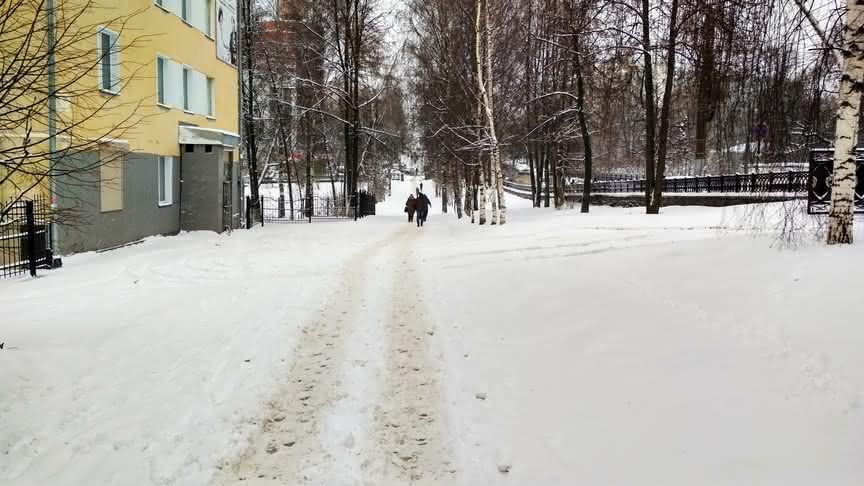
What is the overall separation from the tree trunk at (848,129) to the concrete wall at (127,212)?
13125mm

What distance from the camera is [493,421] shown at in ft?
16.8

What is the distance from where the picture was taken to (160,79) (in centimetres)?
1925

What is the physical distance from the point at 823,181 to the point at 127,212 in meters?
16.2

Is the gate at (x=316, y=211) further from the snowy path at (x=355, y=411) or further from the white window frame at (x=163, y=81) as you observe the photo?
the snowy path at (x=355, y=411)

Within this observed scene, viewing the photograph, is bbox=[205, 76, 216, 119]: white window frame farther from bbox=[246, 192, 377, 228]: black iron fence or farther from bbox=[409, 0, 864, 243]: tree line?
bbox=[409, 0, 864, 243]: tree line

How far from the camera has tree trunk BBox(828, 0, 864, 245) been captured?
6.92 meters

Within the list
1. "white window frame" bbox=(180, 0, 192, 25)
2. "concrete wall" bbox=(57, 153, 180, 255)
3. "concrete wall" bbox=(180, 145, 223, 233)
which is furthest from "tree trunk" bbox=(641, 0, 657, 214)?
"white window frame" bbox=(180, 0, 192, 25)

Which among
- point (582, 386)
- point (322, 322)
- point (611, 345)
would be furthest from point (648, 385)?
point (322, 322)

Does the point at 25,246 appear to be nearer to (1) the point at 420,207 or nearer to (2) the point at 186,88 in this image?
(2) the point at 186,88

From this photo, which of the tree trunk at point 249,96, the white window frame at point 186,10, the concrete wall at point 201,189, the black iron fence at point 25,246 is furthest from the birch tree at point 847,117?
the tree trunk at point 249,96

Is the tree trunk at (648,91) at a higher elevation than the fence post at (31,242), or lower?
higher

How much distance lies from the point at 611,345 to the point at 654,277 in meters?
2.32

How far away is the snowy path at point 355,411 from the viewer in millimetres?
4230

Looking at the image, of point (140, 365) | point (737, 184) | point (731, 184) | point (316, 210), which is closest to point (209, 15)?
point (316, 210)
